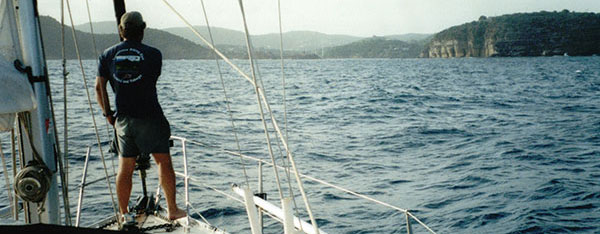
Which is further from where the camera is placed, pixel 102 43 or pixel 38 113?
pixel 102 43

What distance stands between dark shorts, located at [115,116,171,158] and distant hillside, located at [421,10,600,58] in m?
153

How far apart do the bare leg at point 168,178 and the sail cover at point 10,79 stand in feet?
3.44

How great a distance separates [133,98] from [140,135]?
27 cm

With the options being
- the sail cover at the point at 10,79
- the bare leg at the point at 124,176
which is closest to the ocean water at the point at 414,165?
the bare leg at the point at 124,176

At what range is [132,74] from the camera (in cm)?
323

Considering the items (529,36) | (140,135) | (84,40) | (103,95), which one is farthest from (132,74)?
(529,36)

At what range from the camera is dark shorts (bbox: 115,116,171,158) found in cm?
336

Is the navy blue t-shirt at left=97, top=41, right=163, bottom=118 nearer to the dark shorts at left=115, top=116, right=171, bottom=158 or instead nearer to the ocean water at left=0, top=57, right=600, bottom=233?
the dark shorts at left=115, top=116, right=171, bottom=158

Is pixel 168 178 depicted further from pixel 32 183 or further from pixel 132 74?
pixel 32 183

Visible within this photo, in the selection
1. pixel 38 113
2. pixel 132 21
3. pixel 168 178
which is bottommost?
pixel 168 178

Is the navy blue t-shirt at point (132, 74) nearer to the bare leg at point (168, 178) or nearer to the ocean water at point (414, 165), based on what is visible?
the bare leg at point (168, 178)

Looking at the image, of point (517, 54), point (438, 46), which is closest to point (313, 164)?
point (517, 54)

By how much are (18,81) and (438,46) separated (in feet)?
577

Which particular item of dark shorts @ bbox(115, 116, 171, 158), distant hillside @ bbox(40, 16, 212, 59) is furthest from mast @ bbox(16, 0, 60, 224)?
dark shorts @ bbox(115, 116, 171, 158)
